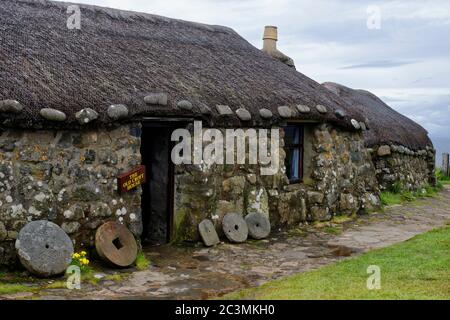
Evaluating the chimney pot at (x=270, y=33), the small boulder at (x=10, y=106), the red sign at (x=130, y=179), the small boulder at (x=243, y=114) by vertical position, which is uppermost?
the chimney pot at (x=270, y=33)

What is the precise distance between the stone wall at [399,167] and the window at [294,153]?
4.82 meters

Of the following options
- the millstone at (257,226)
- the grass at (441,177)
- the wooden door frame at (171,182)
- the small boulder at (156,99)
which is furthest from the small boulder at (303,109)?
the grass at (441,177)

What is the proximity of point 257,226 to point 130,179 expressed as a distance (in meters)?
2.79

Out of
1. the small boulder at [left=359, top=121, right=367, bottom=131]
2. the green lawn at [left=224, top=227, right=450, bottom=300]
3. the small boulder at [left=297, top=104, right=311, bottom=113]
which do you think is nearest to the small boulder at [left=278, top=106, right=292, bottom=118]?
the small boulder at [left=297, top=104, right=311, bottom=113]

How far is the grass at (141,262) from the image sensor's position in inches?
348

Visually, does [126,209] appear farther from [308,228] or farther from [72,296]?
[308,228]

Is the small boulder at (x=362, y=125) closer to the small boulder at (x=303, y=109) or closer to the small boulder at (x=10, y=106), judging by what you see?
the small boulder at (x=303, y=109)

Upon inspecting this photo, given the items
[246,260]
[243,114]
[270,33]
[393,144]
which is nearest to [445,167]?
[393,144]

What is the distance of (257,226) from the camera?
11125mm

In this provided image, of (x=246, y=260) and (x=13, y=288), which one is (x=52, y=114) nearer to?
(x=13, y=288)

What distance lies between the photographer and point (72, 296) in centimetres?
726

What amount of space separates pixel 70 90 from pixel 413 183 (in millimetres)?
12221

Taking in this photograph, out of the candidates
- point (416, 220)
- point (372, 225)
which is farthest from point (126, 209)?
point (416, 220)

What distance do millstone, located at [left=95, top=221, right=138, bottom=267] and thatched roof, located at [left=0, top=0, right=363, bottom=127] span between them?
4.89 feet
